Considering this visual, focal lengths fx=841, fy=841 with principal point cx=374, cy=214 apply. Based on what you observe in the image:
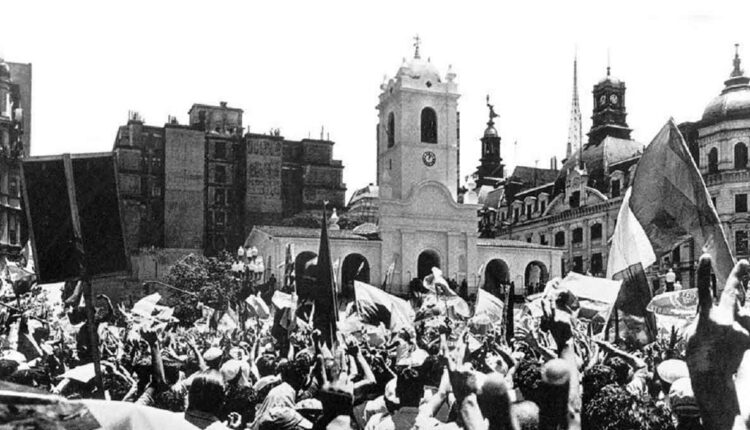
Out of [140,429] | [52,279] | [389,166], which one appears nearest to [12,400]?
[140,429]

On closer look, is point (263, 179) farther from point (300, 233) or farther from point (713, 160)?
point (713, 160)

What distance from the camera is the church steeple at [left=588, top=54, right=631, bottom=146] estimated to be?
71250 millimetres

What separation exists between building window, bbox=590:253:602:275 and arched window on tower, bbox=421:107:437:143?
15.4 metres

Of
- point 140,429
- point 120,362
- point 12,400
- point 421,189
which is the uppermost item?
point 421,189

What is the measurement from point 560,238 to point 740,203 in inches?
771

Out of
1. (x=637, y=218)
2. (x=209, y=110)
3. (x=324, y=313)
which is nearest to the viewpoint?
(x=637, y=218)

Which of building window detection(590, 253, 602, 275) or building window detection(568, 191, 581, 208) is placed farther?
building window detection(568, 191, 581, 208)

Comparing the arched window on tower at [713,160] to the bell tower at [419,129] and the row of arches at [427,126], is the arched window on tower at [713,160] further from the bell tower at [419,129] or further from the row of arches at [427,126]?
the row of arches at [427,126]

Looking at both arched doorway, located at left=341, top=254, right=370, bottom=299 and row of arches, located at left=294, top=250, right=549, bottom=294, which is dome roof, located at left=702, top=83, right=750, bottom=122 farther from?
arched doorway, located at left=341, top=254, right=370, bottom=299

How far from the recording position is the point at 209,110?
72.5 meters

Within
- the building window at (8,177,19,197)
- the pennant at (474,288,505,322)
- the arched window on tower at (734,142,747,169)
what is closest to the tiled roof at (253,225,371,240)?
the building window at (8,177,19,197)

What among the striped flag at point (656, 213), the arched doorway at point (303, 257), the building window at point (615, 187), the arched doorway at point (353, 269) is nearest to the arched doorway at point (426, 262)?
the arched doorway at point (353, 269)

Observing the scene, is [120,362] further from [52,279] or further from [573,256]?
Answer: [573,256]

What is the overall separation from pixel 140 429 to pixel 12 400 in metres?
1.06
